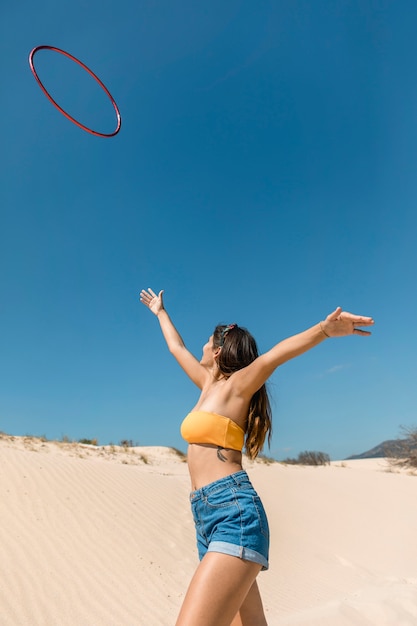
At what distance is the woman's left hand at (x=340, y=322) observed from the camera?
2424 mm

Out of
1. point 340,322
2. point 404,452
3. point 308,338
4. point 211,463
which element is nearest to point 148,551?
point 211,463

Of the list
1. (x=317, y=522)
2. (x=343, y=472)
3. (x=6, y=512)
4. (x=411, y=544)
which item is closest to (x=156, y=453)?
(x=343, y=472)

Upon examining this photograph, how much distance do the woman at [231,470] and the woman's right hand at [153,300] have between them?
1.23 meters

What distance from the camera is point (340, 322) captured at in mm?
2443

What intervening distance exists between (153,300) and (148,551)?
18.0ft

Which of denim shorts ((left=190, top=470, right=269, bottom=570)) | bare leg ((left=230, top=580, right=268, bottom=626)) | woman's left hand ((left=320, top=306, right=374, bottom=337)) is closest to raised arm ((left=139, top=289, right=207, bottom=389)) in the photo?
denim shorts ((left=190, top=470, right=269, bottom=570))

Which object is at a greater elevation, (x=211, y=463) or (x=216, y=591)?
(x=211, y=463)

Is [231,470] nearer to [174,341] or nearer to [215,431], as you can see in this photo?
[215,431]

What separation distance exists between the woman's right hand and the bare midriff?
186 cm

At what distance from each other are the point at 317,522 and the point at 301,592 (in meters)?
4.62

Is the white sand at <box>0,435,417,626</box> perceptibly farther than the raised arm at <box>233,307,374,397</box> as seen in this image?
Yes

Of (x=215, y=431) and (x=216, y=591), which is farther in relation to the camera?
(x=215, y=431)

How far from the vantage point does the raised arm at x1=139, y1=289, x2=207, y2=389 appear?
3402 millimetres

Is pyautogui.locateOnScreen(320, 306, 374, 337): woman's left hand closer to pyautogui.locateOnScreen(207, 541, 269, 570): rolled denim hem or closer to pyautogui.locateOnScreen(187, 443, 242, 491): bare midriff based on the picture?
pyautogui.locateOnScreen(187, 443, 242, 491): bare midriff
